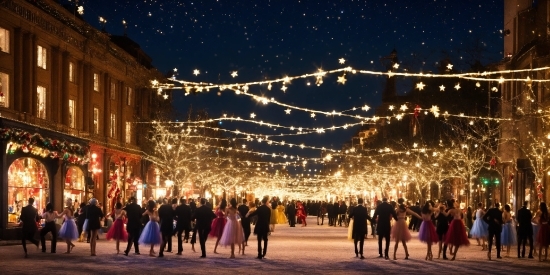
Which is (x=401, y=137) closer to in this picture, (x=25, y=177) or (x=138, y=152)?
(x=138, y=152)

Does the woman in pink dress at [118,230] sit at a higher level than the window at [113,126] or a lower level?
lower

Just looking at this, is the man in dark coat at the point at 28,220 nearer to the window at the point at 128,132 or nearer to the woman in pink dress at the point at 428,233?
the woman in pink dress at the point at 428,233

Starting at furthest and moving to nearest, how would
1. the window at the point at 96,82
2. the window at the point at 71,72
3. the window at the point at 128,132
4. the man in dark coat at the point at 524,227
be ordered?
the window at the point at 128,132, the window at the point at 96,82, the window at the point at 71,72, the man in dark coat at the point at 524,227

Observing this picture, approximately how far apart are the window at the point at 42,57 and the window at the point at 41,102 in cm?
111

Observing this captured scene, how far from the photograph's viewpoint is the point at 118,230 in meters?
28.6

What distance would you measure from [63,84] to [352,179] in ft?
234

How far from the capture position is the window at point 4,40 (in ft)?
124

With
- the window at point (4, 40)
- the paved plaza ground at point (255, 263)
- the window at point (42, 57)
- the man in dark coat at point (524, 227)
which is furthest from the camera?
the window at point (42, 57)

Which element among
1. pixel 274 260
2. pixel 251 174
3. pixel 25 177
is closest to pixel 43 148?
pixel 25 177

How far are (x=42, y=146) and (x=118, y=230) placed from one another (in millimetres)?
12665

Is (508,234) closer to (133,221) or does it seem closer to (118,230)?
(133,221)

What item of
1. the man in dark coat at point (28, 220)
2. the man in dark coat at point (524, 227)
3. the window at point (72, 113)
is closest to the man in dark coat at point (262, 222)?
the man in dark coat at point (28, 220)

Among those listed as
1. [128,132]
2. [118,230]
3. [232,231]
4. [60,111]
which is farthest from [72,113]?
[232,231]

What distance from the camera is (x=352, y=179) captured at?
114 m
